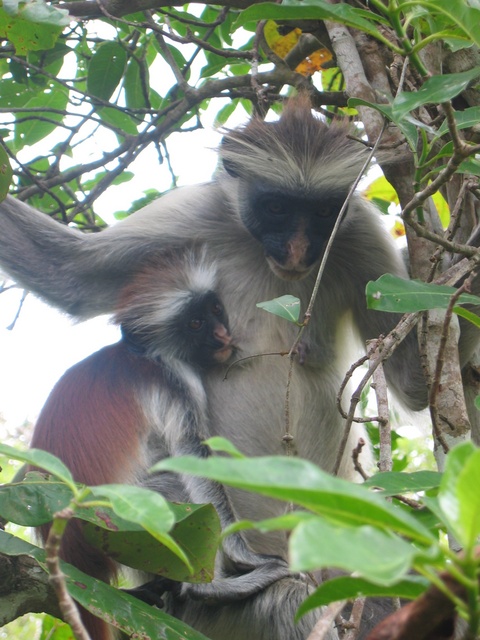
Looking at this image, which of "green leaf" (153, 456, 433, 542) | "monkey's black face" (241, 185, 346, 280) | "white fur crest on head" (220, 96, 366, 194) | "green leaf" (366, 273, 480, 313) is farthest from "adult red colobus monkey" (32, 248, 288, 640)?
"green leaf" (153, 456, 433, 542)

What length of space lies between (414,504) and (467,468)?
56.1 inches

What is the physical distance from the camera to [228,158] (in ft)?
14.2

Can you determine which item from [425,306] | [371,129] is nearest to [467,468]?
[425,306]

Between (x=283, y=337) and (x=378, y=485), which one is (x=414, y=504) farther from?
(x=283, y=337)

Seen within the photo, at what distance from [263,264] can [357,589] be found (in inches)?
128

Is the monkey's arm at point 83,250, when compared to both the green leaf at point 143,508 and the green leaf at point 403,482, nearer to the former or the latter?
the green leaf at point 403,482

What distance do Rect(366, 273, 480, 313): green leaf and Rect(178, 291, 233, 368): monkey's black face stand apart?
6.59ft

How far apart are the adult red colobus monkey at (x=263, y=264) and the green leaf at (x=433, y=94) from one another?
1.75m

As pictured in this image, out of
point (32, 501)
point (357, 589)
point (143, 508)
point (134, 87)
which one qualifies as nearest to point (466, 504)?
point (357, 589)

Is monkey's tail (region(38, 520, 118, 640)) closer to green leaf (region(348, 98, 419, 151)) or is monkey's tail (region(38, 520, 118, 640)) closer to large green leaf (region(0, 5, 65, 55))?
green leaf (region(348, 98, 419, 151))

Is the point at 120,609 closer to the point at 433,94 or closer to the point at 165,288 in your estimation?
the point at 433,94

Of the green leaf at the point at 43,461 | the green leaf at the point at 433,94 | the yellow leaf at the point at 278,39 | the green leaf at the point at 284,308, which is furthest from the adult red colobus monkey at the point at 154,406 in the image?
the green leaf at the point at 433,94

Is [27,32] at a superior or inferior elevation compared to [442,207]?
superior

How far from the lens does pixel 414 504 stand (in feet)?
7.20
